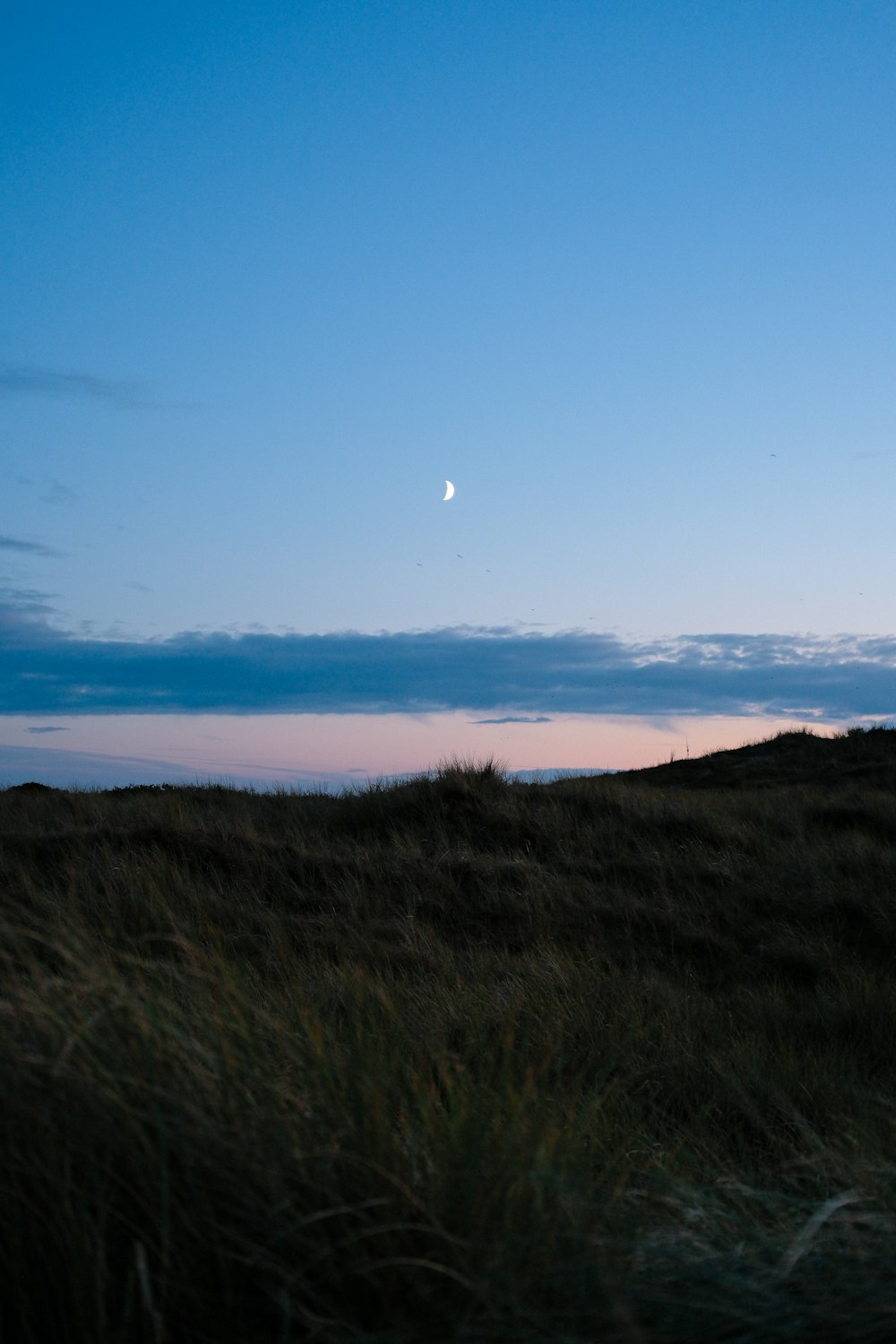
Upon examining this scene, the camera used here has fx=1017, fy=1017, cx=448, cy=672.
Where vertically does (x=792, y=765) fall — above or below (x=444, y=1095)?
above

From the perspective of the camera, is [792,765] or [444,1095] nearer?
[444,1095]

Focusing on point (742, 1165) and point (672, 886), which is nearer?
point (742, 1165)

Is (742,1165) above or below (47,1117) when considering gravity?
below

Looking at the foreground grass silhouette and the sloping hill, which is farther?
the sloping hill

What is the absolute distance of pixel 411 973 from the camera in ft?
23.3

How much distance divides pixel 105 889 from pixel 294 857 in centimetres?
226

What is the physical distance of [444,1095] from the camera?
164 inches

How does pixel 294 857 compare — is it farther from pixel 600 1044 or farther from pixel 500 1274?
pixel 500 1274

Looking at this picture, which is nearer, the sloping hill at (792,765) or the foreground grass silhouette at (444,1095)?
the foreground grass silhouette at (444,1095)

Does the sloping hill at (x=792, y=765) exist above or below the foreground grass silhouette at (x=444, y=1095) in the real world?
above

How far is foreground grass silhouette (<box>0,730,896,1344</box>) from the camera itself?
1.86 metres

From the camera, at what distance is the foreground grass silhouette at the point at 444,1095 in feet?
6.11

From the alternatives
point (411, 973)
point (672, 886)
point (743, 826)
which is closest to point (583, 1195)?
point (411, 973)

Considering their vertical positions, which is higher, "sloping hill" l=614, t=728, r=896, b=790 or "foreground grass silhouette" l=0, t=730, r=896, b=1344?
"sloping hill" l=614, t=728, r=896, b=790
